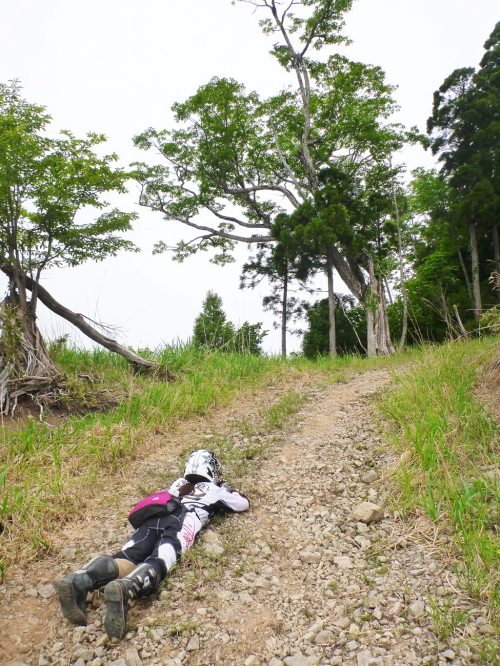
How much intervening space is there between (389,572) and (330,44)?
711 inches

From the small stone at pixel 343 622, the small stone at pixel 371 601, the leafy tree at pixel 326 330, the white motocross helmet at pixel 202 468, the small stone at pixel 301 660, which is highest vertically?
the leafy tree at pixel 326 330

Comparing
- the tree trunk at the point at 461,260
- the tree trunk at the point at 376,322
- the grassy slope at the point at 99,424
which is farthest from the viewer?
the tree trunk at the point at 461,260

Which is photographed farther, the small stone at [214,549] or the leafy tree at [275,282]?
the leafy tree at [275,282]

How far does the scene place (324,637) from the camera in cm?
254

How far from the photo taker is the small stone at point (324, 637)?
2.52 meters

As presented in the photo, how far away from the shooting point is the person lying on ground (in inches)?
106

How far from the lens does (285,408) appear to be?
21.0ft

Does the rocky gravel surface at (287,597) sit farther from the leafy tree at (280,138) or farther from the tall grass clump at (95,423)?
the leafy tree at (280,138)

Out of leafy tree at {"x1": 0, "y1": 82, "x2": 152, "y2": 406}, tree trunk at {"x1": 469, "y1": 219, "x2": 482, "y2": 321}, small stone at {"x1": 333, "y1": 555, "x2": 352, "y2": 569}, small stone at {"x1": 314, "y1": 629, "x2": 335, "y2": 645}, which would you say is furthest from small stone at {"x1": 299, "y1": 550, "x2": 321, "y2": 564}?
tree trunk at {"x1": 469, "y1": 219, "x2": 482, "y2": 321}

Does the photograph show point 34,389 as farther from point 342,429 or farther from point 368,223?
point 368,223

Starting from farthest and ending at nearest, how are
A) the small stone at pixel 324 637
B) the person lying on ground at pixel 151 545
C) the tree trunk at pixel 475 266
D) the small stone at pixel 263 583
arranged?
1. the tree trunk at pixel 475 266
2. the small stone at pixel 263 583
3. the person lying on ground at pixel 151 545
4. the small stone at pixel 324 637

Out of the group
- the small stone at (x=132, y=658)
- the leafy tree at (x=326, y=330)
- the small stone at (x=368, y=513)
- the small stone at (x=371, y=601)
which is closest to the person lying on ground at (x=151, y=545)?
the small stone at (x=132, y=658)

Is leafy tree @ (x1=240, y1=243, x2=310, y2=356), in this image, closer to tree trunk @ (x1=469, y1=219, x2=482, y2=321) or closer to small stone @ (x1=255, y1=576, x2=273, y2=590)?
tree trunk @ (x1=469, y1=219, x2=482, y2=321)

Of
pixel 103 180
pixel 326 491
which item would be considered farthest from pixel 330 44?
pixel 326 491
